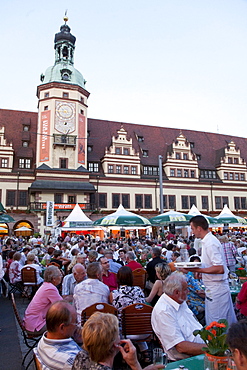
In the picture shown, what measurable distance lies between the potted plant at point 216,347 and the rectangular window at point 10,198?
3378 cm

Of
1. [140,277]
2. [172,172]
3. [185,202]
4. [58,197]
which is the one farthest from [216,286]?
[185,202]

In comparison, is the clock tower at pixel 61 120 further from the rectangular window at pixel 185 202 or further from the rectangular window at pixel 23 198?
the rectangular window at pixel 185 202

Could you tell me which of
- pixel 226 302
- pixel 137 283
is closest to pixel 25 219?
pixel 137 283

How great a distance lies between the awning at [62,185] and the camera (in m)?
32.6

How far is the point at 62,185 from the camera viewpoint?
33625mm

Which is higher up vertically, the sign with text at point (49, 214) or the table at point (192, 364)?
the sign with text at point (49, 214)

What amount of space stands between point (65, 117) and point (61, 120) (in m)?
0.66


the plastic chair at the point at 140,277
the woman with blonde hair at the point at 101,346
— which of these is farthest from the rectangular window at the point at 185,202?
the woman with blonde hair at the point at 101,346

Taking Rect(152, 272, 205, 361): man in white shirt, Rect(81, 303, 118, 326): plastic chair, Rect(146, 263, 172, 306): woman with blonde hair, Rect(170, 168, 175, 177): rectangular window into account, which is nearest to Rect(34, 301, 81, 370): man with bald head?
Rect(152, 272, 205, 361): man in white shirt

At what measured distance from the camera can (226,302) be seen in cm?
431

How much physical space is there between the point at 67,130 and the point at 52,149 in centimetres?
288

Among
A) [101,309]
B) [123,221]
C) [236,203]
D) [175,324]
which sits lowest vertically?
[101,309]

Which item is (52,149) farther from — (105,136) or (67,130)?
(105,136)

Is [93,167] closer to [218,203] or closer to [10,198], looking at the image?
[10,198]
